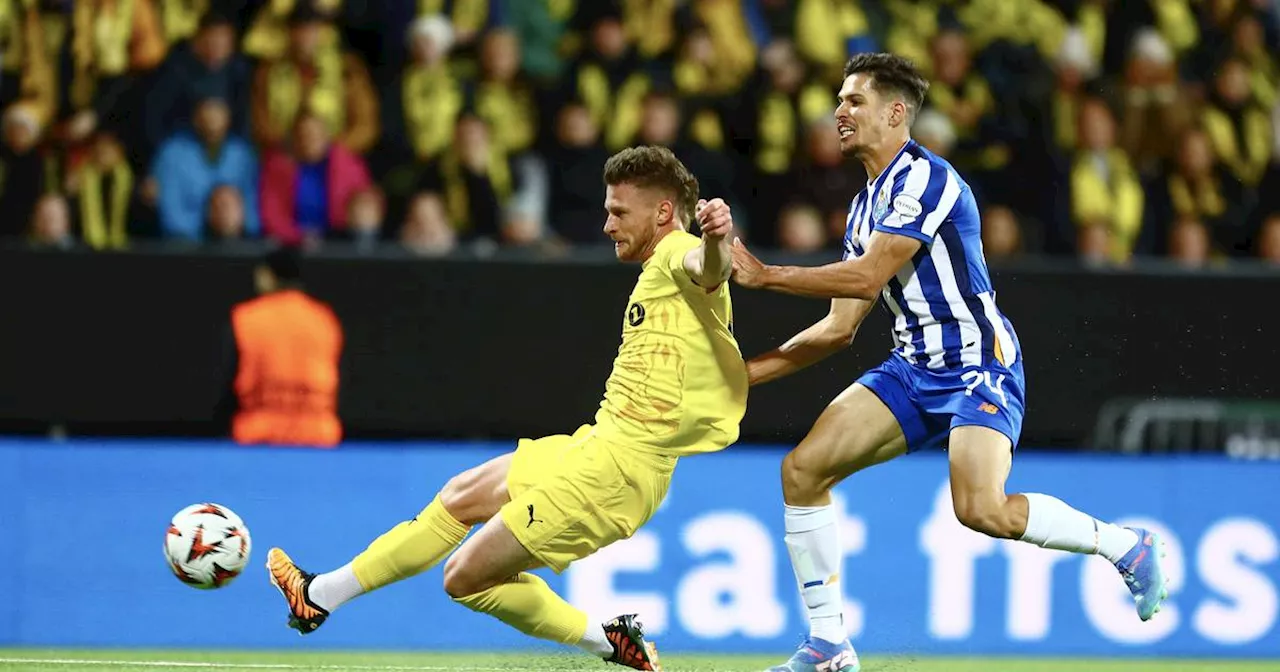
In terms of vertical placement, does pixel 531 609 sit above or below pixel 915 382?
below

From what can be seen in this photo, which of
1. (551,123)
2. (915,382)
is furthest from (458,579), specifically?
(551,123)

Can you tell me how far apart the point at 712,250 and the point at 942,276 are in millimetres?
1169

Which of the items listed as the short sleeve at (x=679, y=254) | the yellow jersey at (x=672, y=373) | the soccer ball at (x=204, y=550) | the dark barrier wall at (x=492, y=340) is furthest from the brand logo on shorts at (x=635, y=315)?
the dark barrier wall at (x=492, y=340)

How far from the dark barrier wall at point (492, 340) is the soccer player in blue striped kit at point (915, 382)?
12.6 feet

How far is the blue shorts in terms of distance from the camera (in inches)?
291

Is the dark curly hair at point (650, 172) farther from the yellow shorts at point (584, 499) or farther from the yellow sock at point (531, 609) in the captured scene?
the yellow sock at point (531, 609)

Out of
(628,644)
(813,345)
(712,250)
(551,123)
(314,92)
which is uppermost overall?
(314,92)

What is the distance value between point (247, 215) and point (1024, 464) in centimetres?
475

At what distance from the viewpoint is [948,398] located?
744cm

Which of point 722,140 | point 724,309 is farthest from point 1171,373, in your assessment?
point 724,309

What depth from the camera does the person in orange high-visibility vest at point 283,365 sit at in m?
11.2

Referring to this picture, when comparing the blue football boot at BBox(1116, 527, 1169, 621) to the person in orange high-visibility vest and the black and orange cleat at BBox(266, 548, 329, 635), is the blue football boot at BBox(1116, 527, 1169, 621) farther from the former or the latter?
the person in orange high-visibility vest

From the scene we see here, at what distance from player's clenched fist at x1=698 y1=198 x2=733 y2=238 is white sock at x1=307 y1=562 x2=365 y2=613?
2.00 meters

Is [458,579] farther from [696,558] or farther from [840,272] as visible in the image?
[696,558]
